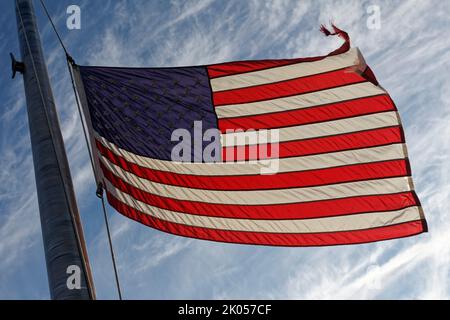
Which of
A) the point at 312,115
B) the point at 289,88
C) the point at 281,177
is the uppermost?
the point at 289,88

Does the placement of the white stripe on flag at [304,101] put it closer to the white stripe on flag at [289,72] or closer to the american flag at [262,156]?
the american flag at [262,156]

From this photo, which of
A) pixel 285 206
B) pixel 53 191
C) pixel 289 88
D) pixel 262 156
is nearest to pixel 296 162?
pixel 262 156

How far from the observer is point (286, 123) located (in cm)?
1244

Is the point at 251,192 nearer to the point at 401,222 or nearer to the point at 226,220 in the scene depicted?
the point at 226,220

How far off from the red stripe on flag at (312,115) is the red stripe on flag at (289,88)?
0.42 meters

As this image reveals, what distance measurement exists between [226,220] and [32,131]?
4.19m

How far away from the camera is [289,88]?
12.7 metres

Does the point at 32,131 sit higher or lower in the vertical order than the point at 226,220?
higher

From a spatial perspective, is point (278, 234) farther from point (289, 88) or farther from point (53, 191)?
point (53, 191)

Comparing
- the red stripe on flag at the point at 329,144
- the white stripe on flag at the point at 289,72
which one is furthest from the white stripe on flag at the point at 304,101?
the red stripe on flag at the point at 329,144

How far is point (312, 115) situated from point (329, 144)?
0.75 meters

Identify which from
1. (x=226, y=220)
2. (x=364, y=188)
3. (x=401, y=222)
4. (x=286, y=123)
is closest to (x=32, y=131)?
(x=226, y=220)

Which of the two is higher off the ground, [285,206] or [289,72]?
[289,72]
